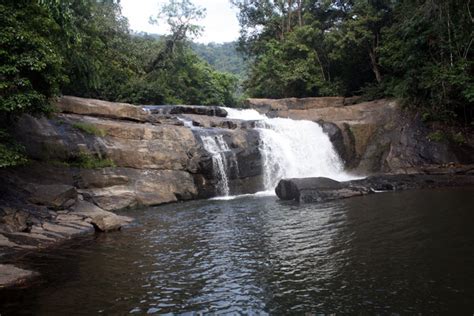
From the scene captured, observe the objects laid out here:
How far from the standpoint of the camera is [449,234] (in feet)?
24.7

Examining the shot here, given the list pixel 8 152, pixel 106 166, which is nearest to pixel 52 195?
pixel 8 152

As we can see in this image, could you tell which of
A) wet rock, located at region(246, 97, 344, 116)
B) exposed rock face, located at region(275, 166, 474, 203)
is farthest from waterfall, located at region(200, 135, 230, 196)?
wet rock, located at region(246, 97, 344, 116)

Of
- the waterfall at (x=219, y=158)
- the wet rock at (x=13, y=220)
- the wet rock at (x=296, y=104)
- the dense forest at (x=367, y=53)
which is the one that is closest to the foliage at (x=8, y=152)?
the wet rock at (x=13, y=220)

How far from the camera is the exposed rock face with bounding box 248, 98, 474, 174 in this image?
18375 millimetres

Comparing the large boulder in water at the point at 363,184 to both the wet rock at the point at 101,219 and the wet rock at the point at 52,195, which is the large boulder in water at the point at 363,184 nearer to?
the wet rock at the point at 101,219

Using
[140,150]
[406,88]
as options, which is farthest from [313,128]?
[140,150]

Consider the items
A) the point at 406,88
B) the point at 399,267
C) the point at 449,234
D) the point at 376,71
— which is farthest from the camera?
the point at 376,71

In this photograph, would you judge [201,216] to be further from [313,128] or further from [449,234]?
[313,128]

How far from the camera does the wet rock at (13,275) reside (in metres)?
6.05

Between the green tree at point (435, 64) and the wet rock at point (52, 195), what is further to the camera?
the green tree at point (435, 64)

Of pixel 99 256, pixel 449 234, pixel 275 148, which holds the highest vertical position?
pixel 275 148

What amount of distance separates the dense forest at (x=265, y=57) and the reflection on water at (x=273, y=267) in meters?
3.89

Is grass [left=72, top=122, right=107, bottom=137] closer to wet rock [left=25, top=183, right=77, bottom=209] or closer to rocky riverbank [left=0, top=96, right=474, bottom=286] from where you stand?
rocky riverbank [left=0, top=96, right=474, bottom=286]

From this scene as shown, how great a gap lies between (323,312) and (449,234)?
4.23 metres
